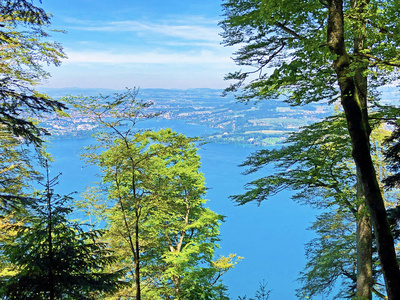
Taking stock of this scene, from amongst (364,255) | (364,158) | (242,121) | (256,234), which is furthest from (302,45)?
(242,121)

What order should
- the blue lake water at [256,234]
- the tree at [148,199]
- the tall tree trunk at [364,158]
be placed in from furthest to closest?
the blue lake water at [256,234]
the tree at [148,199]
the tall tree trunk at [364,158]

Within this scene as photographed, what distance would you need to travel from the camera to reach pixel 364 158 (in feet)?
11.8

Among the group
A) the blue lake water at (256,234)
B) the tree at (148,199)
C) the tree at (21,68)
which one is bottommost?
the blue lake water at (256,234)

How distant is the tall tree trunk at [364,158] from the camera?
11.6 ft

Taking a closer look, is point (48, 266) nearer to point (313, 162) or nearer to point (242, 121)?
point (313, 162)

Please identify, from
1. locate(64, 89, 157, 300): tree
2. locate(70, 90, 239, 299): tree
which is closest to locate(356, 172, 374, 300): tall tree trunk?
locate(70, 90, 239, 299): tree

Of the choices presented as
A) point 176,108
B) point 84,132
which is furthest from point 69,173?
point 176,108

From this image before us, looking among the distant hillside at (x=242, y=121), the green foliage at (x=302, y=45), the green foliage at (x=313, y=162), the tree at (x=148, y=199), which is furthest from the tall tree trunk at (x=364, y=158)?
the distant hillside at (x=242, y=121)

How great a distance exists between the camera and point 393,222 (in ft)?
19.0

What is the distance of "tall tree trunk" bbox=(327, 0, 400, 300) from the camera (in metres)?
3.55

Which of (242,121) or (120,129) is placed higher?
(242,121)

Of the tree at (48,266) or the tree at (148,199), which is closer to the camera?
the tree at (48,266)

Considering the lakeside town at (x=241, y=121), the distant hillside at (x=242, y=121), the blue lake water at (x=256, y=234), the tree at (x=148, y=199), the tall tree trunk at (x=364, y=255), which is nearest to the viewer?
the tall tree trunk at (x=364, y=255)

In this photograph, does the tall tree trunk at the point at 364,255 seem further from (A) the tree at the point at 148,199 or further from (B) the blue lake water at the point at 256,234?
(B) the blue lake water at the point at 256,234
